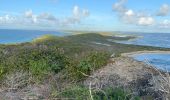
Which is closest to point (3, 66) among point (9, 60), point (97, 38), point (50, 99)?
point (9, 60)

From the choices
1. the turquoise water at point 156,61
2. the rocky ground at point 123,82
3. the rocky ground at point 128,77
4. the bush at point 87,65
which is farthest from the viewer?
the bush at point 87,65

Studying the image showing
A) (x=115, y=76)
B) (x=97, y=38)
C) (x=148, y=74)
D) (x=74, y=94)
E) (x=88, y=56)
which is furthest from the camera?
(x=97, y=38)

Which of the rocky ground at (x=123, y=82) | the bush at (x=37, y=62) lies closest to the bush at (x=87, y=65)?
the rocky ground at (x=123, y=82)

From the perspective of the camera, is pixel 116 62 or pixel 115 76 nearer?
pixel 115 76

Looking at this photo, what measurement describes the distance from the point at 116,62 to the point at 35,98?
579cm

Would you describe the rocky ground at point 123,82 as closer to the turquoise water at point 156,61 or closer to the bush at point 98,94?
the turquoise water at point 156,61

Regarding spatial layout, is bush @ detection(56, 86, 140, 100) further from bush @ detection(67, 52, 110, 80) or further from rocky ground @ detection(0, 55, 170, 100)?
bush @ detection(67, 52, 110, 80)

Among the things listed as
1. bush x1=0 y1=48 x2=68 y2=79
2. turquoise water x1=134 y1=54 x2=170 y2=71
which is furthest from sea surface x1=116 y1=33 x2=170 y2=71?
bush x1=0 y1=48 x2=68 y2=79

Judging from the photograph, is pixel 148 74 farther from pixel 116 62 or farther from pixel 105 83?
pixel 105 83

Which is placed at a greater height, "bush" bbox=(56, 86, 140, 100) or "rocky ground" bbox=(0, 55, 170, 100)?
"bush" bbox=(56, 86, 140, 100)

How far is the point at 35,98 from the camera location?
370 inches

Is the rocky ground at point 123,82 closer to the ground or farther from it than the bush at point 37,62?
closer to the ground

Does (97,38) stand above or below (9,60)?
below

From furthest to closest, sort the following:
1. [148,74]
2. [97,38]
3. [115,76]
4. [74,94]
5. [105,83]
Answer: [97,38], [148,74], [115,76], [105,83], [74,94]
